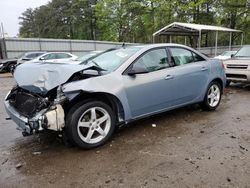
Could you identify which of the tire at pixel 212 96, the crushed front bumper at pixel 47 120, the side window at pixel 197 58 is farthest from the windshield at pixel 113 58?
the tire at pixel 212 96

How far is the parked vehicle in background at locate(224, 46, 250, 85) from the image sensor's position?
7.88 meters

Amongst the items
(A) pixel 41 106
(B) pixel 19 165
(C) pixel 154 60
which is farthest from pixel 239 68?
(B) pixel 19 165

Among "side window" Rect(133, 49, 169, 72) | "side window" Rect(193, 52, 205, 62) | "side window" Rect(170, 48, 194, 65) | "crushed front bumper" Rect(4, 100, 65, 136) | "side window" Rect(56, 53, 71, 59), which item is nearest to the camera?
"crushed front bumper" Rect(4, 100, 65, 136)

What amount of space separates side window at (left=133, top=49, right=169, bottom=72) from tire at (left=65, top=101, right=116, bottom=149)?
0.98m

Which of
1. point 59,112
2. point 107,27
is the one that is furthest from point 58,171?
point 107,27

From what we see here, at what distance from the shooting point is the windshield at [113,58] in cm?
399

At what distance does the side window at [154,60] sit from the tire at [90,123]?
3.23ft

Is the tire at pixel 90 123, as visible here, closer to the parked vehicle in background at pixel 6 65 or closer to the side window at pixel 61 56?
the side window at pixel 61 56

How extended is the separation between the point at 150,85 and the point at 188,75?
3.48 feet

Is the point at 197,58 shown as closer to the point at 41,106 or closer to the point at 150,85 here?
the point at 150,85

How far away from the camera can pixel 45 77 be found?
→ 346cm

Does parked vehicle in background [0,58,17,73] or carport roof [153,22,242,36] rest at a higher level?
carport roof [153,22,242,36]

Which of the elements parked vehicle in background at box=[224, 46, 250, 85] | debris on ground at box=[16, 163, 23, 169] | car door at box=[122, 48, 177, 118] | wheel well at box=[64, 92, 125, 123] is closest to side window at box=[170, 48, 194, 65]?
car door at box=[122, 48, 177, 118]

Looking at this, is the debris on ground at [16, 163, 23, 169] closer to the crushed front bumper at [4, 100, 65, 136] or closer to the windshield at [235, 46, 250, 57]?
the crushed front bumper at [4, 100, 65, 136]
